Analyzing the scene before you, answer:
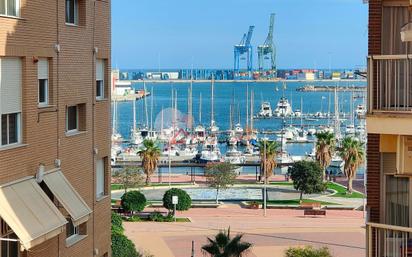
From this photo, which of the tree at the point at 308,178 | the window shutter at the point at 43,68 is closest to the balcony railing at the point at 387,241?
the window shutter at the point at 43,68

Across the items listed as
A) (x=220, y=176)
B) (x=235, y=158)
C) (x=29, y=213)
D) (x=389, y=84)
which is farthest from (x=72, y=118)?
(x=235, y=158)

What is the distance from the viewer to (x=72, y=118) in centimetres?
1582

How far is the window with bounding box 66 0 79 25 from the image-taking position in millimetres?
15337

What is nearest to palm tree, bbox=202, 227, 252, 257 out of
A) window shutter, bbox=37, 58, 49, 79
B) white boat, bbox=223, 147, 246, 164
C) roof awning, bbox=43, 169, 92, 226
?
roof awning, bbox=43, 169, 92, 226

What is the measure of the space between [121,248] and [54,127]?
16.5 meters

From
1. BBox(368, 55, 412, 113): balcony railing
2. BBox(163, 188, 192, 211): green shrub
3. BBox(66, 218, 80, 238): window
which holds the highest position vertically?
BBox(368, 55, 412, 113): balcony railing

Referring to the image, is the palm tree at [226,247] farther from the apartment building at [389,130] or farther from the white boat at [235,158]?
the white boat at [235,158]

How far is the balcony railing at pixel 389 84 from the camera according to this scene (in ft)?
30.8

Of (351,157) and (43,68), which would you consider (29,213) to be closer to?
(43,68)

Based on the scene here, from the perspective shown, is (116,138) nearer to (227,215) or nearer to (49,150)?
(227,215)

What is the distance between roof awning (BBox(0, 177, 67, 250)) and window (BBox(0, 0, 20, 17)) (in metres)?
2.68

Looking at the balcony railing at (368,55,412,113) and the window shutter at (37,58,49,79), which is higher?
the window shutter at (37,58,49,79)

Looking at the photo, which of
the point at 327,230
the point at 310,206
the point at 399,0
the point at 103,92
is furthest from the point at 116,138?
the point at 399,0

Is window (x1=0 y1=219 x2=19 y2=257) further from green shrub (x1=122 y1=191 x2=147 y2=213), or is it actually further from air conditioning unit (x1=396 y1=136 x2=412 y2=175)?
green shrub (x1=122 y1=191 x2=147 y2=213)
